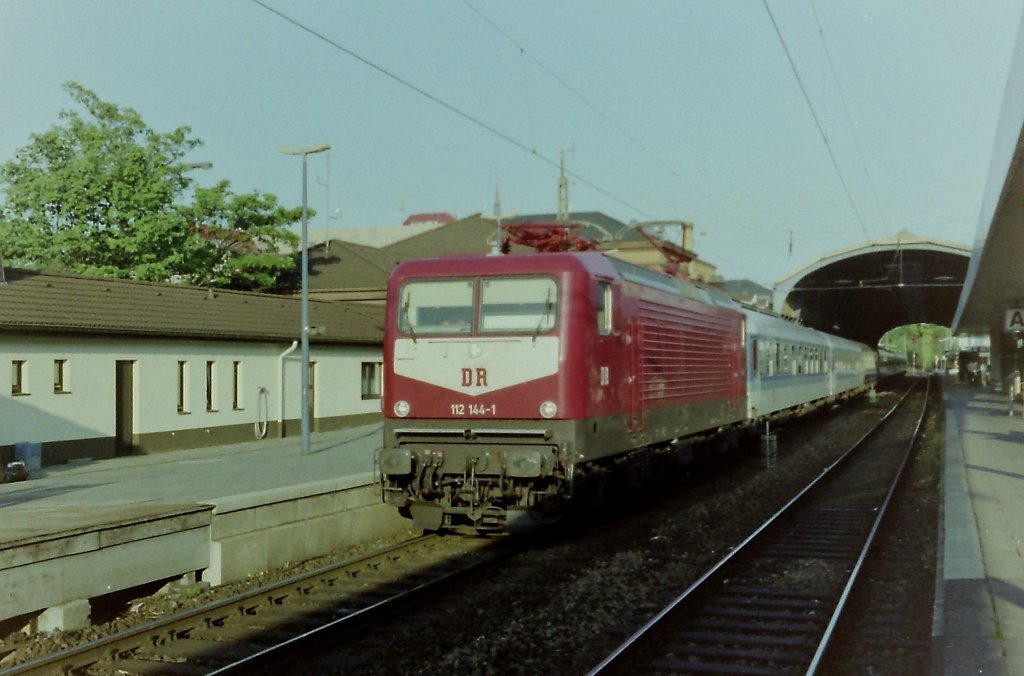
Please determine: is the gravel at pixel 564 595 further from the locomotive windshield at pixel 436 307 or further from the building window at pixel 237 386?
the building window at pixel 237 386

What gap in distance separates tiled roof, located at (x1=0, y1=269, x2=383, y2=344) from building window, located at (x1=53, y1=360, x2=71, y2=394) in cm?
68

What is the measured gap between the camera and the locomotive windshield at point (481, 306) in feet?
37.2

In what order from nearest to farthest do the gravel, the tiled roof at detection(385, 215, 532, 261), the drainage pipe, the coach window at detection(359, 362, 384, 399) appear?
the gravel < the drainage pipe < the coach window at detection(359, 362, 384, 399) < the tiled roof at detection(385, 215, 532, 261)

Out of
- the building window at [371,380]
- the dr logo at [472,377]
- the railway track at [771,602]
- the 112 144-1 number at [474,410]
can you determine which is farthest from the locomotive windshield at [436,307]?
the building window at [371,380]

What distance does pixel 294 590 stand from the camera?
930cm

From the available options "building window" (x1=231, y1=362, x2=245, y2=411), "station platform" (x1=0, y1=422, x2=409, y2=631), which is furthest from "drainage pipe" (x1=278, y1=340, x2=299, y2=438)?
"station platform" (x1=0, y1=422, x2=409, y2=631)

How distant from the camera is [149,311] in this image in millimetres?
22453

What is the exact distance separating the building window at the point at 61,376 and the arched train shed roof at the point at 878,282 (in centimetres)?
3644

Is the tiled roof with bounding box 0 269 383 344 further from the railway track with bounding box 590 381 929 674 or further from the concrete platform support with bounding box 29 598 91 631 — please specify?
the railway track with bounding box 590 381 929 674

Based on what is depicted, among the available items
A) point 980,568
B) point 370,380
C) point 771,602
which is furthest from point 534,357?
point 370,380

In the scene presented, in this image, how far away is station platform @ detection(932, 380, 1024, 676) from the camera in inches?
253

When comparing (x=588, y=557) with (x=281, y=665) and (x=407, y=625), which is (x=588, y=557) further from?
(x=281, y=665)

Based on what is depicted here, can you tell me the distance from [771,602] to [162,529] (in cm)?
518

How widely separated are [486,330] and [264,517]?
2974 mm
